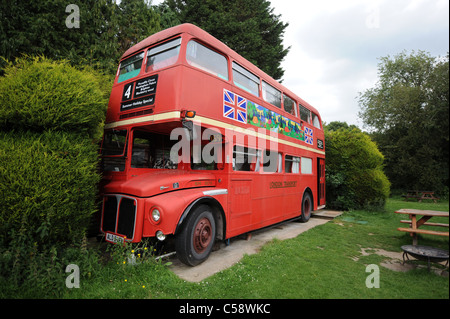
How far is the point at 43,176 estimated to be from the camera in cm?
314

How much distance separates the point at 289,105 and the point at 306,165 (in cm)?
229

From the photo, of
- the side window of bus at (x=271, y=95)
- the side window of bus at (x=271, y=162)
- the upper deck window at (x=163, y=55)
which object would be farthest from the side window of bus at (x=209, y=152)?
the side window of bus at (x=271, y=95)

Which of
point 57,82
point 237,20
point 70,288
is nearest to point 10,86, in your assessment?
point 57,82

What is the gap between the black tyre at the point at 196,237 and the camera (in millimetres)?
3732

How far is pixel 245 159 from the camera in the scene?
5219 mm

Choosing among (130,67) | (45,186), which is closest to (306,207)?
(130,67)

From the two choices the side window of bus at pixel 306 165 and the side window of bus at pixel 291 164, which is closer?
the side window of bus at pixel 291 164

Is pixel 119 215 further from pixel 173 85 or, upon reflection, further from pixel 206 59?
pixel 206 59

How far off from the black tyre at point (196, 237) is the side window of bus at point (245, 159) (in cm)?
122

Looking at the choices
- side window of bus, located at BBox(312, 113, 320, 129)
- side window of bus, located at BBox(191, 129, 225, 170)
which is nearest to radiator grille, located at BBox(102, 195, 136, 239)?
side window of bus, located at BBox(191, 129, 225, 170)

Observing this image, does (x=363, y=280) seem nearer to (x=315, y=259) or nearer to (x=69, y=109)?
(x=315, y=259)

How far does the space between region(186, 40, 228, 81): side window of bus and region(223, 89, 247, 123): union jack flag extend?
15.8 inches

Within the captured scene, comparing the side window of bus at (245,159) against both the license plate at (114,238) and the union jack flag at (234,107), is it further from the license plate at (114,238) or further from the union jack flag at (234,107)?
the license plate at (114,238)

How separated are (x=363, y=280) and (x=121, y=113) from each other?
5089mm
